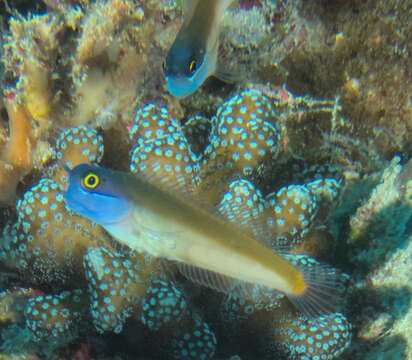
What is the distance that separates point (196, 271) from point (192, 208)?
0.43 m

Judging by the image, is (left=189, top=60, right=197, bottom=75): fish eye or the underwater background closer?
the underwater background

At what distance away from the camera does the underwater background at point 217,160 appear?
95.0 inches

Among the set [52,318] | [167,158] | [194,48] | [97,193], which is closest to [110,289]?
[52,318]

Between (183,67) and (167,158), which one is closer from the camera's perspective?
(183,67)

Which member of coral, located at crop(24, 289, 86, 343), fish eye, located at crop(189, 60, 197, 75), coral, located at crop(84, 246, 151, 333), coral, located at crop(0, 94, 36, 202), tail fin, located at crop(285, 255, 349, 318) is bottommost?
coral, located at crop(24, 289, 86, 343)

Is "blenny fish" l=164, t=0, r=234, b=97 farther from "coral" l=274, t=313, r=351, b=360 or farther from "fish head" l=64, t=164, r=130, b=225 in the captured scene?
"coral" l=274, t=313, r=351, b=360

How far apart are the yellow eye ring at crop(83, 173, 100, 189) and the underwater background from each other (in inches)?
23.0

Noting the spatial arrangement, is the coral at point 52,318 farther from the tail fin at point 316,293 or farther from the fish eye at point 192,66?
the fish eye at point 192,66

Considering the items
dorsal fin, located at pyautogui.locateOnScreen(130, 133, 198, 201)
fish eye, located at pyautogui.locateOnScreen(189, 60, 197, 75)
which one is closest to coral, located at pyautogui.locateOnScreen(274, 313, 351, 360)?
dorsal fin, located at pyautogui.locateOnScreen(130, 133, 198, 201)

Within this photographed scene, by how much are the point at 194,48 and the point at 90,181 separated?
4.28 feet

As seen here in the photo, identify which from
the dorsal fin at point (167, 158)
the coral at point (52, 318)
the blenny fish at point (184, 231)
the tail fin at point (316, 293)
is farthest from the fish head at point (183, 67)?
the coral at point (52, 318)

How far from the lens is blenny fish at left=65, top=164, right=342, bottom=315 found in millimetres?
1895

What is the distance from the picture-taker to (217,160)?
303 centimetres

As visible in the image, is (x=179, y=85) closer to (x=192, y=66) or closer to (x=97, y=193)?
(x=192, y=66)
